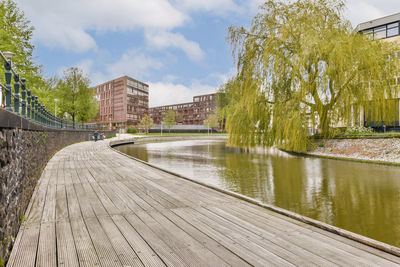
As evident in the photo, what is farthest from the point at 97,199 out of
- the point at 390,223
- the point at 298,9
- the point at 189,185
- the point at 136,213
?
the point at 298,9

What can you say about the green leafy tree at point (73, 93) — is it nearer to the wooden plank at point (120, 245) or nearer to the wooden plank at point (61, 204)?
the wooden plank at point (61, 204)

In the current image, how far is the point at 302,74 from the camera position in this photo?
52.5 ft

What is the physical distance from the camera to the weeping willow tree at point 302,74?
15164mm

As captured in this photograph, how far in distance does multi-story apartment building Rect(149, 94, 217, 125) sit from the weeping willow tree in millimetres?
82062

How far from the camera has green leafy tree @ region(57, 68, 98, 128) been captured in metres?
36.3

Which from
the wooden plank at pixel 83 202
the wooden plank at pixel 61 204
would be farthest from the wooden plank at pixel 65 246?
the wooden plank at pixel 83 202

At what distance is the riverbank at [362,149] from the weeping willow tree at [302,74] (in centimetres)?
85

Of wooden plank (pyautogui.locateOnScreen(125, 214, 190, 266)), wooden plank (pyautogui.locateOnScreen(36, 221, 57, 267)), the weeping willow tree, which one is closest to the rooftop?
the weeping willow tree

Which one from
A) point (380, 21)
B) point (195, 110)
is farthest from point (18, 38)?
point (195, 110)

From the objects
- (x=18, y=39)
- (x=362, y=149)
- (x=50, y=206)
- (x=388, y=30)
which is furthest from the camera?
(x=388, y=30)

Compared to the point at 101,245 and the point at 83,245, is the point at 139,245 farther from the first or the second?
the point at 83,245

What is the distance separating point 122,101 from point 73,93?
4544cm

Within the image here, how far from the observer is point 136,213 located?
4395 mm

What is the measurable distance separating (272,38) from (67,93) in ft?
98.2
